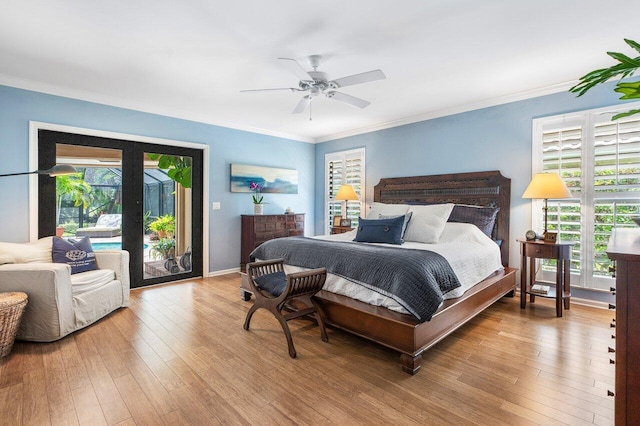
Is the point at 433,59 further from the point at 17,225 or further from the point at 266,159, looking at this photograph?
the point at 17,225

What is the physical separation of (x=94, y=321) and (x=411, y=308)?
291cm

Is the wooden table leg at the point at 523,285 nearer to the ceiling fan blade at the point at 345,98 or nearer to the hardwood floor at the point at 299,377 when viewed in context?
the hardwood floor at the point at 299,377

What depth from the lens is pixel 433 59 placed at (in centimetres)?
300

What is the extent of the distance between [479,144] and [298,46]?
2796 millimetres

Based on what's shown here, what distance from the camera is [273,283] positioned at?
8.93 ft

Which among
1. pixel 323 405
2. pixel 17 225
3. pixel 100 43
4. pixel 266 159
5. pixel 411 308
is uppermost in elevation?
pixel 100 43

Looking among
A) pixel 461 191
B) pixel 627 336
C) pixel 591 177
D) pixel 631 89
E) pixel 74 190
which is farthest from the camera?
pixel 461 191

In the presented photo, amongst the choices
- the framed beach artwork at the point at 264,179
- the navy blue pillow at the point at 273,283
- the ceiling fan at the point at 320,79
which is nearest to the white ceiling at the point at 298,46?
the ceiling fan at the point at 320,79

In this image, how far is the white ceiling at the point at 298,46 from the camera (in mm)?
2260

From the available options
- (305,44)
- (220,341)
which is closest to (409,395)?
(220,341)

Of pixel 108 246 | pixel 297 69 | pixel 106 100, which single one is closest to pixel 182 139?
pixel 106 100

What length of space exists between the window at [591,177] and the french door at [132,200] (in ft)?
15.4

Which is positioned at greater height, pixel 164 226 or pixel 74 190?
pixel 74 190

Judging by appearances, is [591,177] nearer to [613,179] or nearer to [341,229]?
[613,179]
